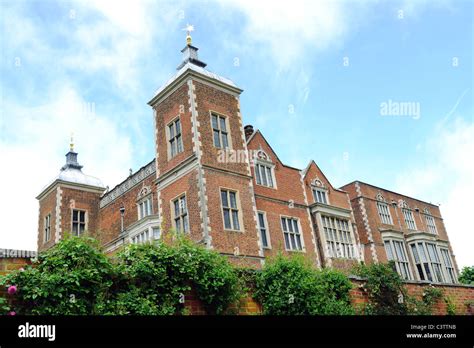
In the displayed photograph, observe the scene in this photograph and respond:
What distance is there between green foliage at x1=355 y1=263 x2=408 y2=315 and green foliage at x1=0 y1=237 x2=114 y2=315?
7283mm

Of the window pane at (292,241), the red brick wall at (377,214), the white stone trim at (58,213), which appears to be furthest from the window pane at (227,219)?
the red brick wall at (377,214)

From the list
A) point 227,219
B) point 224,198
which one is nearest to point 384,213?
point 224,198

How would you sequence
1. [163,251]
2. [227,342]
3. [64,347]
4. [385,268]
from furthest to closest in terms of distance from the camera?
1. [385,268]
2. [163,251]
3. [227,342]
4. [64,347]

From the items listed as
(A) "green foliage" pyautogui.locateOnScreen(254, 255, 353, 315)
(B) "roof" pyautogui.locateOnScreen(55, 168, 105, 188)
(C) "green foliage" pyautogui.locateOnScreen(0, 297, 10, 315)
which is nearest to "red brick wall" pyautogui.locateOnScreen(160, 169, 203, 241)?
(A) "green foliage" pyautogui.locateOnScreen(254, 255, 353, 315)

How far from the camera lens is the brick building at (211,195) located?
59.7 feet

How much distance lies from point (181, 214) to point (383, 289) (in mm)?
9231

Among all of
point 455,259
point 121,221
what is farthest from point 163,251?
point 455,259

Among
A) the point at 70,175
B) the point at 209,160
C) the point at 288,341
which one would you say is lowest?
the point at 288,341

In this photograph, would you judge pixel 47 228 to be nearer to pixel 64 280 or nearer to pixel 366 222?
pixel 366 222

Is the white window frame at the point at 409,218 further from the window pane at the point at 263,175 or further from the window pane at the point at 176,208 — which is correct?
the window pane at the point at 176,208

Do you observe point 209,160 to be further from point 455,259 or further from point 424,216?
point 455,259

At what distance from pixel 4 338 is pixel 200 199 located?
12958 mm

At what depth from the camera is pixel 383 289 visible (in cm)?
1202

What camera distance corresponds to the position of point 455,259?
39.0m
